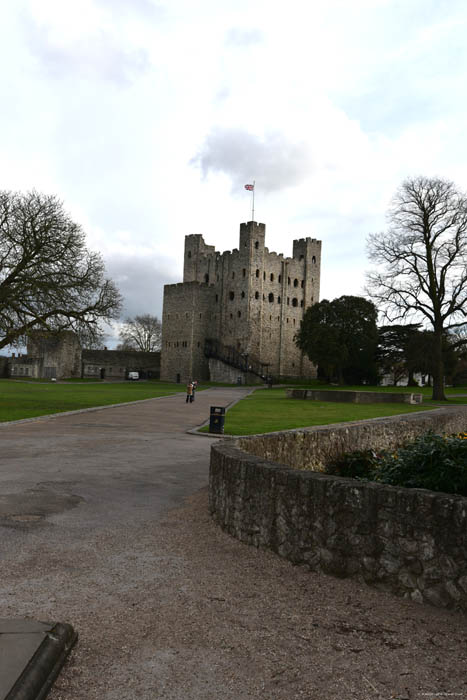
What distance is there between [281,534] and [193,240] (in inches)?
3163

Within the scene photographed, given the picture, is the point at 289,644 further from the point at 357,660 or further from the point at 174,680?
the point at 174,680

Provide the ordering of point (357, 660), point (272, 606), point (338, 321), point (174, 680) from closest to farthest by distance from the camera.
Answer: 1. point (174, 680)
2. point (357, 660)
3. point (272, 606)
4. point (338, 321)

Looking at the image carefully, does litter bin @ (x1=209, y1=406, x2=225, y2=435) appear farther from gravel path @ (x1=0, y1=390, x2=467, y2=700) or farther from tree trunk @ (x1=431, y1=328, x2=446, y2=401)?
tree trunk @ (x1=431, y1=328, x2=446, y2=401)

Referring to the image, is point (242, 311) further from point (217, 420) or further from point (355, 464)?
point (355, 464)

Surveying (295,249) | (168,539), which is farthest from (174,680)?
(295,249)

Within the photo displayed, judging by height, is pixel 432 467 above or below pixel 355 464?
above

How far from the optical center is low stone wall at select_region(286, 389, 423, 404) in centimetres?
3356

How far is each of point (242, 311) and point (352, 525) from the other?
231 ft

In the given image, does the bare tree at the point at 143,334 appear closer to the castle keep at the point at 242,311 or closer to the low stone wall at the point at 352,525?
the castle keep at the point at 242,311

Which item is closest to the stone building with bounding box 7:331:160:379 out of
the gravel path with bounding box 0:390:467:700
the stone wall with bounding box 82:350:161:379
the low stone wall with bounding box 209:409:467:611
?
the stone wall with bounding box 82:350:161:379

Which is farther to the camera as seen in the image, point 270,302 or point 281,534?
point 270,302

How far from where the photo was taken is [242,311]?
244 feet

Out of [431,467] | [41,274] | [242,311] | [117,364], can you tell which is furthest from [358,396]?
[117,364]

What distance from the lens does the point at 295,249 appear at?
79938 mm
